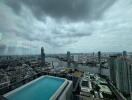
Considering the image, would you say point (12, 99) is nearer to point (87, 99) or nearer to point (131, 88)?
point (87, 99)

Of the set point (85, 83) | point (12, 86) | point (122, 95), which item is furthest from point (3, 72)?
point (122, 95)

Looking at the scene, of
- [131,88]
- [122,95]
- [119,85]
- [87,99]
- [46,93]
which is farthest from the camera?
[119,85]

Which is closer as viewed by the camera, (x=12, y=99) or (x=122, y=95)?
(x=12, y=99)

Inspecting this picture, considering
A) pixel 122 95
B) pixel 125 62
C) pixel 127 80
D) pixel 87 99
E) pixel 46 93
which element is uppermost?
pixel 125 62

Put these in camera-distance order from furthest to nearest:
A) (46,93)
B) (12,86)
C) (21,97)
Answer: (12,86)
(46,93)
(21,97)

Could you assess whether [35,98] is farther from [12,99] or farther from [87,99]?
[87,99]

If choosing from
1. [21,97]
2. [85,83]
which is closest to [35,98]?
[21,97]

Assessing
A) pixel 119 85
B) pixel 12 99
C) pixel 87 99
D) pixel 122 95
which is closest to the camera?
pixel 12 99

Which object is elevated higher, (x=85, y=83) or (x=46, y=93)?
(x=46, y=93)

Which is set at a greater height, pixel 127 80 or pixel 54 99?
pixel 54 99
